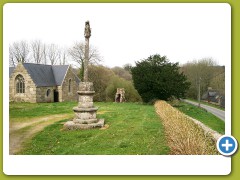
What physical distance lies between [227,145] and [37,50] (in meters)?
6.97

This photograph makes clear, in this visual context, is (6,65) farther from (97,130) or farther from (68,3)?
(97,130)

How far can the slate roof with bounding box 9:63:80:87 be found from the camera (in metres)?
21.5

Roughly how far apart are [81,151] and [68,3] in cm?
343

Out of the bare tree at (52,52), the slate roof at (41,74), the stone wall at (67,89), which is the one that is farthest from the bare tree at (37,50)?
the stone wall at (67,89)

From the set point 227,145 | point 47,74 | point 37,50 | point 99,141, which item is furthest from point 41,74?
point 227,145

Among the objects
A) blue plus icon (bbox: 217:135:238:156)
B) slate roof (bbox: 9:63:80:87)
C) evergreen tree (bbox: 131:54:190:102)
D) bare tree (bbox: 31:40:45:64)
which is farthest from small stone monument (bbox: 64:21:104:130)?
slate roof (bbox: 9:63:80:87)

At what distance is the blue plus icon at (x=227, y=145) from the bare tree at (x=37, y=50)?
6283 mm

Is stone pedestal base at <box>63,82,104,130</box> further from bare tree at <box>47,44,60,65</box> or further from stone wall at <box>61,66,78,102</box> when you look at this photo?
stone wall at <box>61,66,78,102</box>

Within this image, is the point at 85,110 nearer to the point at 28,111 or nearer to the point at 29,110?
the point at 28,111

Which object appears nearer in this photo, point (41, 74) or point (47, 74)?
point (41, 74)

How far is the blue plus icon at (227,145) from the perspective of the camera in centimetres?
516

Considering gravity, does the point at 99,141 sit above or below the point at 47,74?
below

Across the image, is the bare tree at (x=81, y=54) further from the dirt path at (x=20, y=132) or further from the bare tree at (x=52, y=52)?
the dirt path at (x=20, y=132)

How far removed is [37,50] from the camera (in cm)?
912
